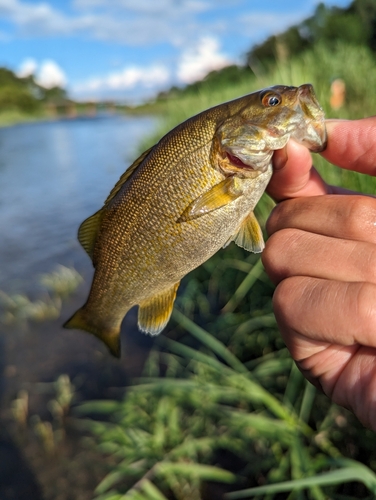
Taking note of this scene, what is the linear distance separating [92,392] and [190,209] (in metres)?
3.39

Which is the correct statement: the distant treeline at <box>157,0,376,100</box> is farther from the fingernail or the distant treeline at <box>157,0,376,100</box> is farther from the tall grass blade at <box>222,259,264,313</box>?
the fingernail

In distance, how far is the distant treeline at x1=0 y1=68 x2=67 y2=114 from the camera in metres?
68.2

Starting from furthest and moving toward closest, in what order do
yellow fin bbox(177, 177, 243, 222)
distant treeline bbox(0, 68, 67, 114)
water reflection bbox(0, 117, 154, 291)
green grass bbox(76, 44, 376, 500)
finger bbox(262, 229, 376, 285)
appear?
distant treeline bbox(0, 68, 67, 114)
water reflection bbox(0, 117, 154, 291)
green grass bbox(76, 44, 376, 500)
yellow fin bbox(177, 177, 243, 222)
finger bbox(262, 229, 376, 285)

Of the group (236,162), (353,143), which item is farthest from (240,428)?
(353,143)

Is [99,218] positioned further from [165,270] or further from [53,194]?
[53,194]

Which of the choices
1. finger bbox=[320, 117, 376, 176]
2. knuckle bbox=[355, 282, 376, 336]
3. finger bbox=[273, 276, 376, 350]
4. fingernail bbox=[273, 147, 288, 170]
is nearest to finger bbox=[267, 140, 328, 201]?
fingernail bbox=[273, 147, 288, 170]

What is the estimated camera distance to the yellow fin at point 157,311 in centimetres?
201

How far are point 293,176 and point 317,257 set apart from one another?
1.29 feet

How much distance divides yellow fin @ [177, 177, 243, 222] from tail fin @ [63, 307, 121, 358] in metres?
0.92

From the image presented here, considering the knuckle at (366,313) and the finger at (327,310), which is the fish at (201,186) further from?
the knuckle at (366,313)

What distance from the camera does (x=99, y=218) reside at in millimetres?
1993

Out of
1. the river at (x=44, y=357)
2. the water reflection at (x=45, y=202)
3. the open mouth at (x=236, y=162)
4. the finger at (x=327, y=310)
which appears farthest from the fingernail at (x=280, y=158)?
the water reflection at (x=45, y=202)

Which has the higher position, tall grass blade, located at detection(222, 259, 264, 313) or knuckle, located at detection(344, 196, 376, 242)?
knuckle, located at detection(344, 196, 376, 242)

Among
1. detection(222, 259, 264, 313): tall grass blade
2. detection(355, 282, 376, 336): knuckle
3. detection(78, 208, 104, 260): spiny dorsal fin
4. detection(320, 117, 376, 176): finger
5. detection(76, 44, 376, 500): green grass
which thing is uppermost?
detection(320, 117, 376, 176): finger
